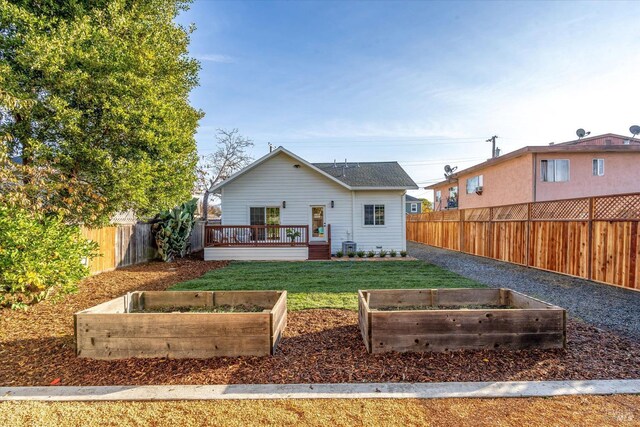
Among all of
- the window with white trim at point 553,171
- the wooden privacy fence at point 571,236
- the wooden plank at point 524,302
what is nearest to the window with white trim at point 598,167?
the window with white trim at point 553,171

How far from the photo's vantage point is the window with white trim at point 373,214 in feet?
48.5

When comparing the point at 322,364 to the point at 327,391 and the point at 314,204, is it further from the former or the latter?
the point at 314,204

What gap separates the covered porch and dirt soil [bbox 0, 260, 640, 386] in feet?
28.6

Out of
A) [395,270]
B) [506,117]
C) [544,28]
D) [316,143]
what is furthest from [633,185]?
[316,143]

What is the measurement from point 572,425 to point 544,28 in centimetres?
1106

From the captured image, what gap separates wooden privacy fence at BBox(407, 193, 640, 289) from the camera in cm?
695

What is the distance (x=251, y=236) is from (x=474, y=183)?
16701mm

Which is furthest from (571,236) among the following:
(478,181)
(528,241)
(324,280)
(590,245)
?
(478,181)

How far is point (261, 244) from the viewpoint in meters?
13.4

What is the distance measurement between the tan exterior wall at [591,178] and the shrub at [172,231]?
17.3 metres

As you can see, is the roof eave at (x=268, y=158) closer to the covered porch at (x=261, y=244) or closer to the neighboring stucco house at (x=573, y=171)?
the covered porch at (x=261, y=244)

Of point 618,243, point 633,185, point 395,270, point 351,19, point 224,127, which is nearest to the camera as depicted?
point 618,243

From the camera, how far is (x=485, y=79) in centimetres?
1231

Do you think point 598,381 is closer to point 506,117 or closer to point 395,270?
point 395,270
